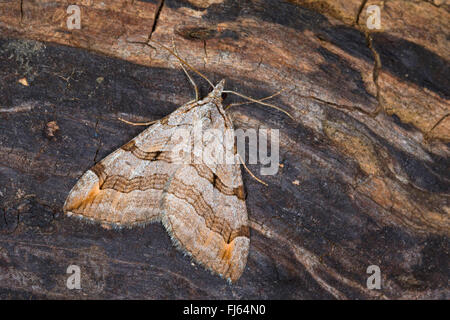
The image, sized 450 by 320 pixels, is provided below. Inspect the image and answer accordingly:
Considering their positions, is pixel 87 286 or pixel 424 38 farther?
pixel 424 38

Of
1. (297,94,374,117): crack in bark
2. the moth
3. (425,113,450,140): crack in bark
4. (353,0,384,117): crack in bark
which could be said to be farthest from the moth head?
(425,113,450,140): crack in bark

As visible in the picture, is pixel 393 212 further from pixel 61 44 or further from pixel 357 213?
pixel 61 44

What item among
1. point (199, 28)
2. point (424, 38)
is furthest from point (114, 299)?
point (424, 38)

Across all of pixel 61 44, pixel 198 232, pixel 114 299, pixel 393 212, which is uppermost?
pixel 61 44

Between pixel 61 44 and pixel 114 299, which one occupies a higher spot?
pixel 61 44

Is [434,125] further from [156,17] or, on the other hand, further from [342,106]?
[156,17]

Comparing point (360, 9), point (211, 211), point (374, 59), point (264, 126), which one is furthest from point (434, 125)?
point (211, 211)

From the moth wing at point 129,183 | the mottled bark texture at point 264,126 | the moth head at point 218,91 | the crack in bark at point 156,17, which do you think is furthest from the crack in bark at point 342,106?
the crack in bark at point 156,17

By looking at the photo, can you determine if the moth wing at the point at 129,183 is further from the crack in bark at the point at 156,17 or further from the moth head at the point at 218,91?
the crack in bark at the point at 156,17
